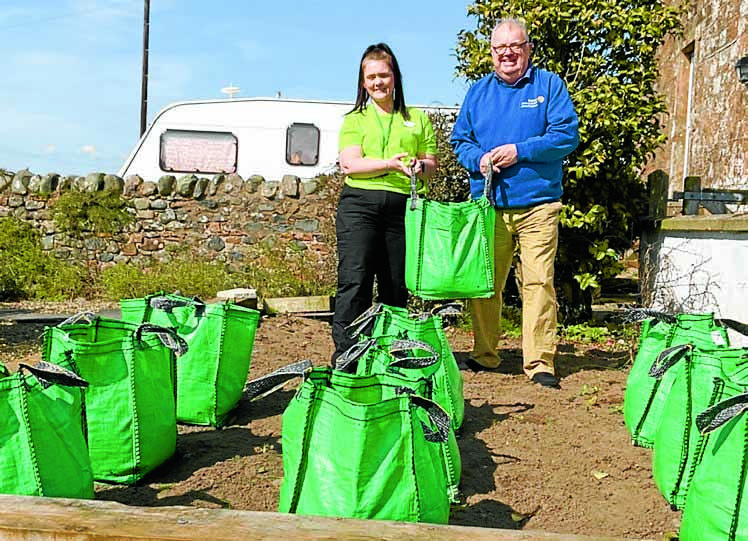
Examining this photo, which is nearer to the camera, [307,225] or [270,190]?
[307,225]

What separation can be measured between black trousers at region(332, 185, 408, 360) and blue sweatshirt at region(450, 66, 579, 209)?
63cm

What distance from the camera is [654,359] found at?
12.4ft

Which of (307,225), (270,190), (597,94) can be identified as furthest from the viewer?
(270,190)

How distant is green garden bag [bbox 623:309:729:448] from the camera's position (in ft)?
12.1

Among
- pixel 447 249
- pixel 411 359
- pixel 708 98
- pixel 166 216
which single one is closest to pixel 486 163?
pixel 447 249

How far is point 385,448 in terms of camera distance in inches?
94.2

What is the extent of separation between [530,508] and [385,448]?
3.33 ft

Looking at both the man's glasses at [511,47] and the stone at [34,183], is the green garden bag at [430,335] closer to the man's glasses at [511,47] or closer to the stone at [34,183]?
the man's glasses at [511,47]

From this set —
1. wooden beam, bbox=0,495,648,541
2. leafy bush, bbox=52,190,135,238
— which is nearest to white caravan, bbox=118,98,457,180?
leafy bush, bbox=52,190,135,238

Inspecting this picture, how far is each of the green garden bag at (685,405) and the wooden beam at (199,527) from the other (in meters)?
1.16

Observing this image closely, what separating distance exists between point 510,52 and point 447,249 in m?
1.26

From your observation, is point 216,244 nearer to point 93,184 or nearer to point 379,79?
point 93,184

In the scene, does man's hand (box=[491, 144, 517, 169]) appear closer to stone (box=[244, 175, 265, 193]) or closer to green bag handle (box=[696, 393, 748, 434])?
green bag handle (box=[696, 393, 748, 434])

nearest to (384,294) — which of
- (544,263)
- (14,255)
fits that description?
(544,263)
